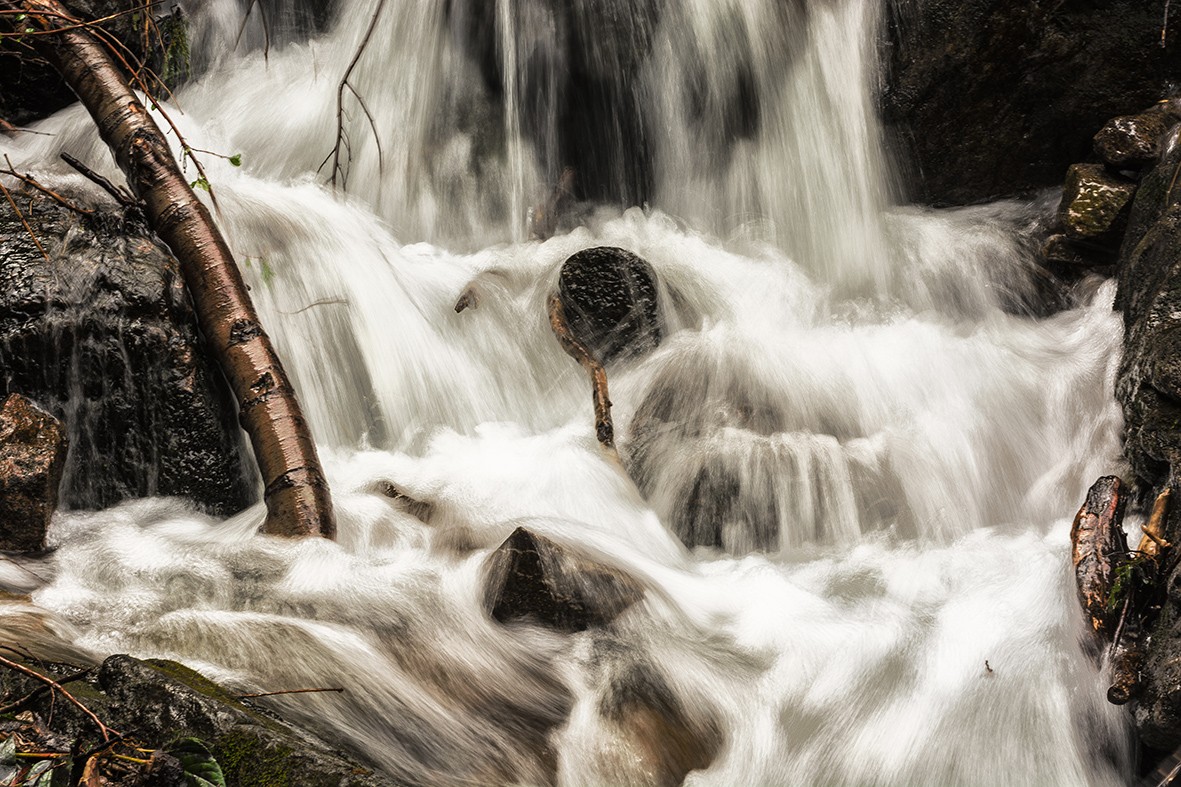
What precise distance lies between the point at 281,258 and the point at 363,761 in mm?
3541

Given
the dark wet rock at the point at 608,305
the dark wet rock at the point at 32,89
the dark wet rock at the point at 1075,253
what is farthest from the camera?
the dark wet rock at the point at 32,89

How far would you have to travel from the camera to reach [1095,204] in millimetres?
5629

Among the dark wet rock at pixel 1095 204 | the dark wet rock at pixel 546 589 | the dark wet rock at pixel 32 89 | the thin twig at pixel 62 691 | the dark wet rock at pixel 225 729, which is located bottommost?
the dark wet rock at pixel 546 589

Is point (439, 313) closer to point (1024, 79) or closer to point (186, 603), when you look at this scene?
point (186, 603)

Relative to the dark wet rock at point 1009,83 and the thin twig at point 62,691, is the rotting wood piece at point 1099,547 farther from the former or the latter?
the dark wet rock at point 1009,83

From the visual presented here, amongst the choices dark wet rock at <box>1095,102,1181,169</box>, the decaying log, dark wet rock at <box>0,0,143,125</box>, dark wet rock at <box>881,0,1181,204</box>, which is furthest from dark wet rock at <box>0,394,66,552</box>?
dark wet rock at <box>1095,102,1181,169</box>

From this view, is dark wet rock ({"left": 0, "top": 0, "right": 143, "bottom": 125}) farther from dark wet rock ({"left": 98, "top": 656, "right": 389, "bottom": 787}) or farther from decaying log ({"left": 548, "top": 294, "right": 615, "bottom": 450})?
dark wet rock ({"left": 98, "top": 656, "right": 389, "bottom": 787})

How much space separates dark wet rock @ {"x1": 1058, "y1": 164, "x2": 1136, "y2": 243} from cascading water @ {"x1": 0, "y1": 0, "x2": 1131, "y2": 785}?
0.31 m

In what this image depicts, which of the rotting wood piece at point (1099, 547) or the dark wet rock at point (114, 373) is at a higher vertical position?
Result: the dark wet rock at point (114, 373)

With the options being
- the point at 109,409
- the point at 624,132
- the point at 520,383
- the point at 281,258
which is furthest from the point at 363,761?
the point at 624,132

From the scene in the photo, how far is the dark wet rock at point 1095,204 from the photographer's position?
18.2 ft

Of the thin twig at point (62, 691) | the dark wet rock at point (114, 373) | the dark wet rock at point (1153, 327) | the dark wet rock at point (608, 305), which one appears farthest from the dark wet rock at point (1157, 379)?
the dark wet rock at point (114, 373)

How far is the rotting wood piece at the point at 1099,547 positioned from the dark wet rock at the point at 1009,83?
3.19 metres

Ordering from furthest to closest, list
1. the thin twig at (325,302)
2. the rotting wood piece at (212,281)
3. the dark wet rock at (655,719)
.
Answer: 1. the thin twig at (325,302)
2. the rotting wood piece at (212,281)
3. the dark wet rock at (655,719)
